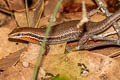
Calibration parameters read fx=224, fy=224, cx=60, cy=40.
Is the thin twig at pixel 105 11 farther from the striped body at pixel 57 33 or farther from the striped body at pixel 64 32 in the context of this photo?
the striped body at pixel 57 33

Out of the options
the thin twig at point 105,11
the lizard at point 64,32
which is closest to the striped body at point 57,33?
the lizard at point 64,32

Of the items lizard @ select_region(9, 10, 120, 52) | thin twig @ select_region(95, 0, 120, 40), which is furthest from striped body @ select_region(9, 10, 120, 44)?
thin twig @ select_region(95, 0, 120, 40)

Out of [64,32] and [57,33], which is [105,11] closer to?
[64,32]

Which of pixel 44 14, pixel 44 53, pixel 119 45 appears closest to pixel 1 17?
pixel 44 14

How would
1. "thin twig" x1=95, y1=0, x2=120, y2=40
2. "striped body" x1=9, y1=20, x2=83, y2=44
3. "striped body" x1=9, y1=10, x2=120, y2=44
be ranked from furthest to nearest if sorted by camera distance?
"striped body" x1=9, y1=20, x2=83, y2=44, "striped body" x1=9, y1=10, x2=120, y2=44, "thin twig" x1=95, y1=0, x2=120, y2=40

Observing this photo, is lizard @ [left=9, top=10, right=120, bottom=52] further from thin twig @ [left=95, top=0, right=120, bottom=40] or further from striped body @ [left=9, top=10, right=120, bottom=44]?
thin twig @ [left=95, top=0, right=120, bottom=40]

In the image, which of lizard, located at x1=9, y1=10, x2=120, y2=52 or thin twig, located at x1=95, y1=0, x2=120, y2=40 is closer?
thin twig, located at x1=95, y1=0, x2=120, y2=40

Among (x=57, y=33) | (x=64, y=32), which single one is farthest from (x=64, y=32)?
(x=57, y=33)

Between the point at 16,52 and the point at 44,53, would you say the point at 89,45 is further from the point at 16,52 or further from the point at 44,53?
the point at 16,52
